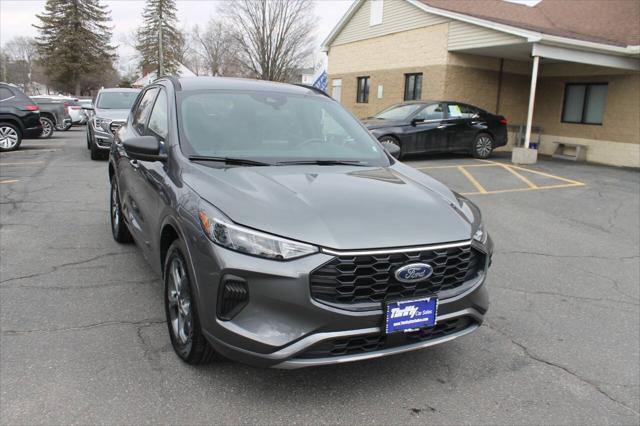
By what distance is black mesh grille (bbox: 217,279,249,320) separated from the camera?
2.65 m

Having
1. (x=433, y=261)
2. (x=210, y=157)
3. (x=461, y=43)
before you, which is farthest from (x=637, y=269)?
(x=461, y=43)

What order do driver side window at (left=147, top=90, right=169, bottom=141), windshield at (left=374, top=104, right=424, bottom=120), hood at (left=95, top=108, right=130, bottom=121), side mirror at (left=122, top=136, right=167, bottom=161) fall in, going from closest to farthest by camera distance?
side mirror at (left=122, top=136, right=167, bottom=161) → driver side window at (left=147, top=90, right=169, bottom=141) → hood at (left=95, top=108, right=130, bottom=121) → windshield at (left=374, top=104, right=424, bottom=120)

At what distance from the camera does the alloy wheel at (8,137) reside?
1448cm

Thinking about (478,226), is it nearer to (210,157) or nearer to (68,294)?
(210,157)

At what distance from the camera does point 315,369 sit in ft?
10.7

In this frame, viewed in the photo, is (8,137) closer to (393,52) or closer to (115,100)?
(115,100)

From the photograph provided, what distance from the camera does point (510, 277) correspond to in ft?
17.2

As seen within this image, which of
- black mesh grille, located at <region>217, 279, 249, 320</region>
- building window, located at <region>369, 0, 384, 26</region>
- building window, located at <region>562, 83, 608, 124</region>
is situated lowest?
black mesh grille, located at <region>217, 279, 249, 320</region>

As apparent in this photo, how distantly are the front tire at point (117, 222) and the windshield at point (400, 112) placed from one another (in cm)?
913

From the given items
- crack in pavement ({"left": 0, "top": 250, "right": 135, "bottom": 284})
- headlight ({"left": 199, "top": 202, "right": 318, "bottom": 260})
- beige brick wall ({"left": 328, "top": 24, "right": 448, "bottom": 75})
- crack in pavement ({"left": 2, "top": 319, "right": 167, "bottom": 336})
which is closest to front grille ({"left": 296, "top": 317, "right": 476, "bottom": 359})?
headlight ({"left": 199, "top": 202, "right": 318, "bottom": 260})

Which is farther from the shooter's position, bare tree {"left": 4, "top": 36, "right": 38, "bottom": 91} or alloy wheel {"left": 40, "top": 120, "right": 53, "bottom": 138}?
bare tree {"left": 4, "top": 36, "right": 38, "bottom": 91}

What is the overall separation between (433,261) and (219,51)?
54040 millimetres

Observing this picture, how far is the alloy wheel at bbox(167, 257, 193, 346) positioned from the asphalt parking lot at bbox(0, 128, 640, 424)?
205 millimetres

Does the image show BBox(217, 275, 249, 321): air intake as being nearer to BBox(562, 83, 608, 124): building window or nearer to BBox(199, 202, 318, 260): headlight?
BBox(199, 202, 318, 260): headlight
